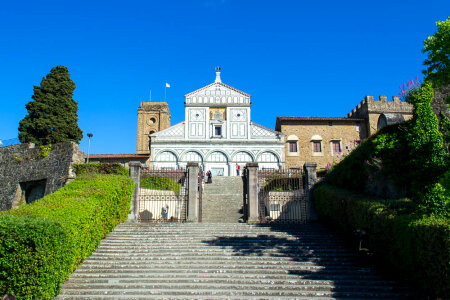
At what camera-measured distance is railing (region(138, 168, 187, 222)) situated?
16453 mm

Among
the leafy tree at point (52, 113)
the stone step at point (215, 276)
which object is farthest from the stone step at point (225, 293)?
the leafy tree at point (52, 113)

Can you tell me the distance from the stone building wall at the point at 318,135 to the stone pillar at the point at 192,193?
2301 centimetres

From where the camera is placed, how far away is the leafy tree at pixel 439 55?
45.0 feet

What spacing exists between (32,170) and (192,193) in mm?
10629

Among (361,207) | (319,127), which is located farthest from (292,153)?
(361,207)

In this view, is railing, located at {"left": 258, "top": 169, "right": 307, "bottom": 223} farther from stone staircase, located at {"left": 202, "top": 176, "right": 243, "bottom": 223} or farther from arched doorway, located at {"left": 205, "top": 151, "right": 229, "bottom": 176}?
arched doorway, located at {"left": 205, "top": 151, "right": 229, "bottom": 176}

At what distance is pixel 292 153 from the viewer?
38469mm

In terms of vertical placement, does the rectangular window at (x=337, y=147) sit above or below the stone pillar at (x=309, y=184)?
above

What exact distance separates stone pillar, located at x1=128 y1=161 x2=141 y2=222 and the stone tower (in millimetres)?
40757

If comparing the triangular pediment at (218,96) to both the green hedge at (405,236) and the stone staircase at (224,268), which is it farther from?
the green hedge at (405,236)

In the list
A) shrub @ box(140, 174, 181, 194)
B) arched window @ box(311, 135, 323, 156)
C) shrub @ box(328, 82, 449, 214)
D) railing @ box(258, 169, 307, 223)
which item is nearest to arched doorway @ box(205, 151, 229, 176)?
arched window @ box(311, 135, 323, 156)

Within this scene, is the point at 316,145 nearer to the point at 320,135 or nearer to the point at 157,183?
the point at 320,135

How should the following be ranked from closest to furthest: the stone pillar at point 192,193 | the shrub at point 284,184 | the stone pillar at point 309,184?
the stone pillar at point 192,193 → the stone pillar at point 309,184 → the shrub at point 284,184

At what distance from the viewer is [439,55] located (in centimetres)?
1390
